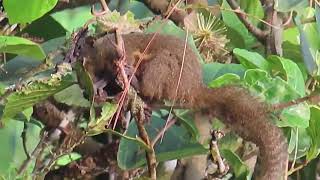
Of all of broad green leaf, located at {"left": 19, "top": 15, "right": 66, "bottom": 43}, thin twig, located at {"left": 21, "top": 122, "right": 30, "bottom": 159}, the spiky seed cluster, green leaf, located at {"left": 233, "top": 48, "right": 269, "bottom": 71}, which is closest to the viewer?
green leaf, located at {"left": 233, "top": 48, "right": 269, "bottom": 71}

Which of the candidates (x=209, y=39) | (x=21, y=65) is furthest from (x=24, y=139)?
(x=209, y=39)

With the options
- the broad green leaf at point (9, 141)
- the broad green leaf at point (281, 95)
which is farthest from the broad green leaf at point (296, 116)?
the broad green leaf at point (9, 141)

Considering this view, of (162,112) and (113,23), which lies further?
(162,112)

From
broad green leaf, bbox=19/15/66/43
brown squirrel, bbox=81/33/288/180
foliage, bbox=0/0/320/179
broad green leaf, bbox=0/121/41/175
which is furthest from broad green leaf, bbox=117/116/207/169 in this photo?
broad green leaf, bbox=19/15/66/43

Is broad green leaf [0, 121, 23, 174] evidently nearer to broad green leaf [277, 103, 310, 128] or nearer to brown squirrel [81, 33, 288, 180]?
brown squirrel [81, 33, 288, 180]

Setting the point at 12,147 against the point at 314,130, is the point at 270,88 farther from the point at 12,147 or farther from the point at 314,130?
the point at 12,147

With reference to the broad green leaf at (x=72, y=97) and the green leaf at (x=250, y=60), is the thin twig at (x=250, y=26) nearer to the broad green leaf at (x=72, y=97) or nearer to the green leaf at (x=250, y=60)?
the green leaf at (x=250, y=60)
